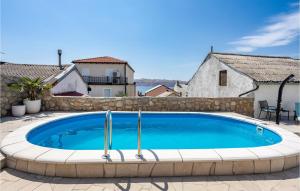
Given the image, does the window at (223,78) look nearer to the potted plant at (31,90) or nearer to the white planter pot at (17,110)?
the potted plant at (31,90)

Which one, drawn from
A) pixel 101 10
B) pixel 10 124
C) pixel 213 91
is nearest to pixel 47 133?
pixel 10 124

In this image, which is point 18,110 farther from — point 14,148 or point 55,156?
point 55,156

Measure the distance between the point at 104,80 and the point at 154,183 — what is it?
1212 inches

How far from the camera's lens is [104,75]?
108ft

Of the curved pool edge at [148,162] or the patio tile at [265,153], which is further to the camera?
the patio tile at [265,153]

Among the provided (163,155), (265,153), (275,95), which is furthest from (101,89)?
(265,153)

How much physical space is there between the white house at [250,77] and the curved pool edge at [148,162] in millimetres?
8345

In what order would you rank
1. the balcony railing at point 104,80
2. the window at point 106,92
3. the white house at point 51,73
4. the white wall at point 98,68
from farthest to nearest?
1. the window at point 106,92
2. the white wall at point 98,68
3. the balcony railing at point 104,80
4. the white house at point 51,73

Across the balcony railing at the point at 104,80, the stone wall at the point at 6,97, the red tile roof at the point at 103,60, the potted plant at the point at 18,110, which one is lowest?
the potted plant at the point at 18,110

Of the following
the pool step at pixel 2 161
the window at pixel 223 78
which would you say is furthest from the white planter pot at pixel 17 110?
the window at pixel 223 78

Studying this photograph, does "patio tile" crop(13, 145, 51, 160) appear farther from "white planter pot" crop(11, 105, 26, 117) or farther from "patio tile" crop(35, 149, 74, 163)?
"white planter pot" crop(11, 105, 26, 117)

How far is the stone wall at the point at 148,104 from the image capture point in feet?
34.0

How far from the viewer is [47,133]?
7027 mm

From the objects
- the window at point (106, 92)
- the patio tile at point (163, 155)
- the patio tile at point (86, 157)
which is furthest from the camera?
the window at point (106, 92)
